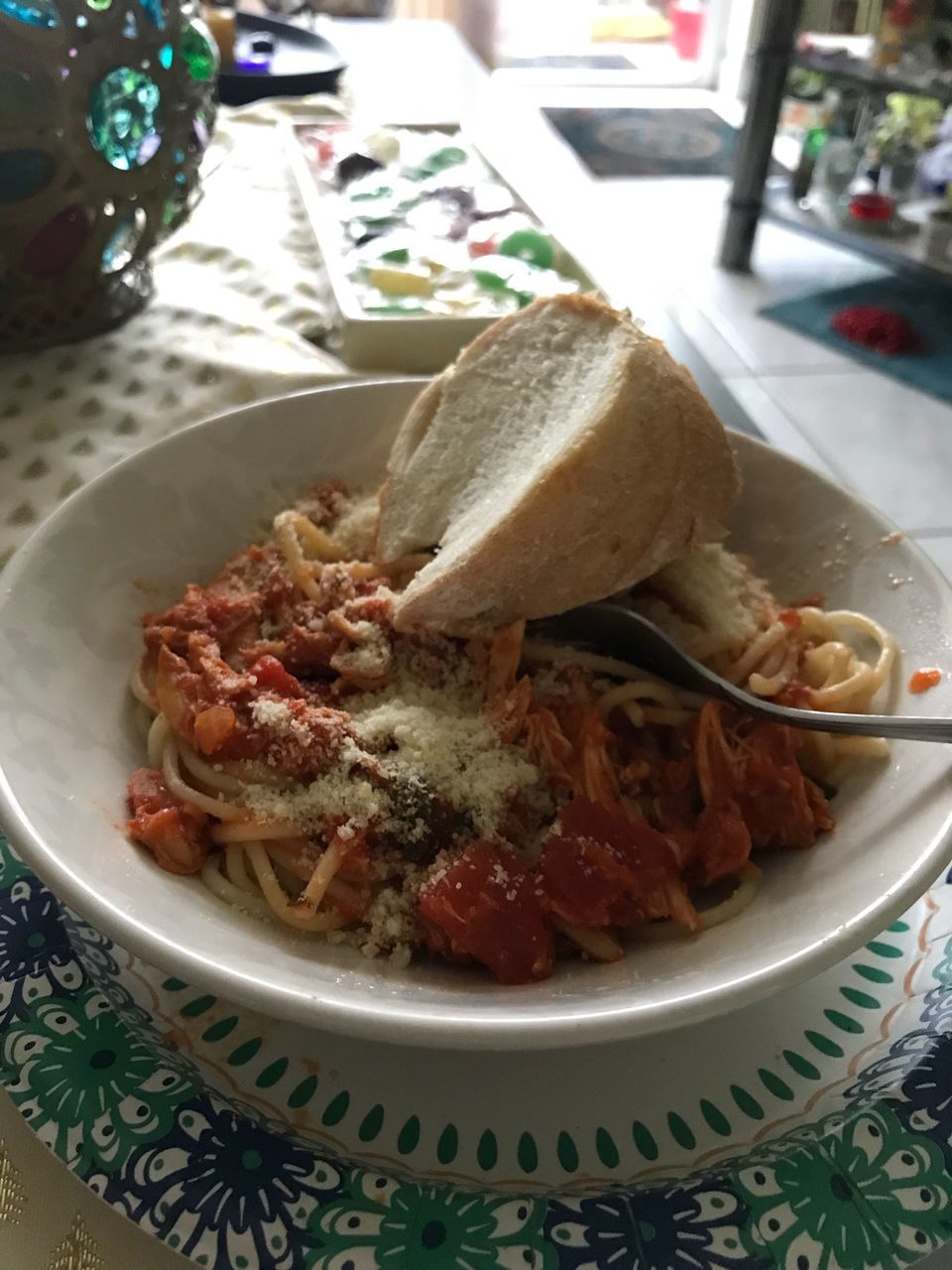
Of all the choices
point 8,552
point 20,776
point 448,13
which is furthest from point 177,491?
point 448,13

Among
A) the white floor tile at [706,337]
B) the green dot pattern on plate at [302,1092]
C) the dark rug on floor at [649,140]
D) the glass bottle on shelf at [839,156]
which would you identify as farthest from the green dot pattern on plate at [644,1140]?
the dark rug on floor at [649,140]

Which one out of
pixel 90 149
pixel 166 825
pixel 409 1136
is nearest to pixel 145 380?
pixel 90 149

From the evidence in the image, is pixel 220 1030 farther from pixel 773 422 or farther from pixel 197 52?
pixel 773 422

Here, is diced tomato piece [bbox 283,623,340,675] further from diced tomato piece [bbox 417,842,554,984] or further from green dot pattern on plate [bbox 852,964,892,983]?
green dot pattern on plate [bbox 852,964,892,983]

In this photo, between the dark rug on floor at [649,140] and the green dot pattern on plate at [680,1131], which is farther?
the dark rug on floor at [649,140]

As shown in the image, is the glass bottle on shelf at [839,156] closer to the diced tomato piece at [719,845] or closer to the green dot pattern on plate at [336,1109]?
the diced tomato piece at [719,845]

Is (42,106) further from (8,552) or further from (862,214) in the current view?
(862,214)

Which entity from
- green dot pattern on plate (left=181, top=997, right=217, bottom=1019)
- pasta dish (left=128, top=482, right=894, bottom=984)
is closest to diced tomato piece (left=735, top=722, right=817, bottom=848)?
pasta dish (left=128, top=482, right=894, bottom=984)
